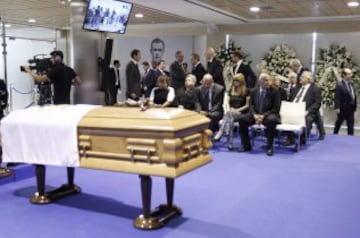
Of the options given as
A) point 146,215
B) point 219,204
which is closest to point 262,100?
point 219,204

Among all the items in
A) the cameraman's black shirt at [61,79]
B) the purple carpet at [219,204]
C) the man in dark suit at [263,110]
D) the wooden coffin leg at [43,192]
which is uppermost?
the cameraman's black shirt at [61,79]

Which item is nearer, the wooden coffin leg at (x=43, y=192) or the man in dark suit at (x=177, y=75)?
the wooden coffin leg at (x=43, y=192)

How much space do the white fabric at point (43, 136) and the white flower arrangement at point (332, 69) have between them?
793 centimetres

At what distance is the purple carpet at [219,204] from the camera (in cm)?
340

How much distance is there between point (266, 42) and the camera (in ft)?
38.0

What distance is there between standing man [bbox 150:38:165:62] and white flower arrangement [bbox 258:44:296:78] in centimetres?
342

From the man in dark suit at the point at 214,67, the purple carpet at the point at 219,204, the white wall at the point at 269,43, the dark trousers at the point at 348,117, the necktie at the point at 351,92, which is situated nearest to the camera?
the purple carpet at the point at 219,204

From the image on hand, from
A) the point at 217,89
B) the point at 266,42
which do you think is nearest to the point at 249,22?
the point at 266,42

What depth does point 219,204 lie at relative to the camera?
4.06 metres

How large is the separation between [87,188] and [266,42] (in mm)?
8285

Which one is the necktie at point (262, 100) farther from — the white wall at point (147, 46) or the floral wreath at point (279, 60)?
the white wall at point (147, 46)

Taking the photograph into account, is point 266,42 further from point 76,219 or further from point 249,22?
point 76,219

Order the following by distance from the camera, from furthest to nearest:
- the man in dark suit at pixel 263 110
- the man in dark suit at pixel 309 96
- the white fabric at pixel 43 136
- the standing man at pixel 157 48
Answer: the standing man at pixel 157 48 < the man in dark suit at pixel 309 96 < the man in dark suit at pixel 263 110 < the white fabric at pixel 43 136

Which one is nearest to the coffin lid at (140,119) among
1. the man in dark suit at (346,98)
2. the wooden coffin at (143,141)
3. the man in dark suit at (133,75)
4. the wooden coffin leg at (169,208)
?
the wooden coffin at (143,141)
